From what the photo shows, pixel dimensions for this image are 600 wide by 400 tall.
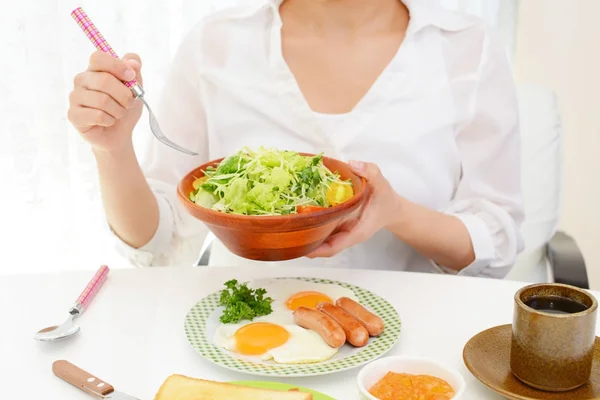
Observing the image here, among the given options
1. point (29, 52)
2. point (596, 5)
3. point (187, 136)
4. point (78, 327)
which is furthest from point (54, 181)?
point (596, 5)

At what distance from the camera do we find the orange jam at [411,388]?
100 cm

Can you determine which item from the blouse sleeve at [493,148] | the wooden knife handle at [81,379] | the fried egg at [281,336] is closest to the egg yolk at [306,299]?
the fried egg at [281,336]

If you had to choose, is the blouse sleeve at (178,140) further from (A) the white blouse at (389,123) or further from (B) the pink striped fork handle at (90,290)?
(B) the pink striped fork handle at (90,290)

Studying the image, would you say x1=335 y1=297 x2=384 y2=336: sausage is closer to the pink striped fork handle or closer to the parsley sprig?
the parsley sprig

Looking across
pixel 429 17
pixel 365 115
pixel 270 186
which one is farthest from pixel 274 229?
pixel 429 17

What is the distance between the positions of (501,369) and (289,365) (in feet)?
1.08

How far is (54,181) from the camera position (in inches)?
121

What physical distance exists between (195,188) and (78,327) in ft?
1.10

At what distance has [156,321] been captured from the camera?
4.35 ft

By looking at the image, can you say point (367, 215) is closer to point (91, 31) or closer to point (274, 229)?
point (274, 229)

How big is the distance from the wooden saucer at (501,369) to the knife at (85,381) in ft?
1.72

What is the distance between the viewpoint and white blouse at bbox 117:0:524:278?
1789 mm

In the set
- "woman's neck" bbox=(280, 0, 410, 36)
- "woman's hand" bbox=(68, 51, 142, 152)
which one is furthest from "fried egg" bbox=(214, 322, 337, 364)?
"woman's neck" bbox=(280, 0, 410, 36)

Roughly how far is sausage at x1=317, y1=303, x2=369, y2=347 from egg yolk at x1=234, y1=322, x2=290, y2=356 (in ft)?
0.29
